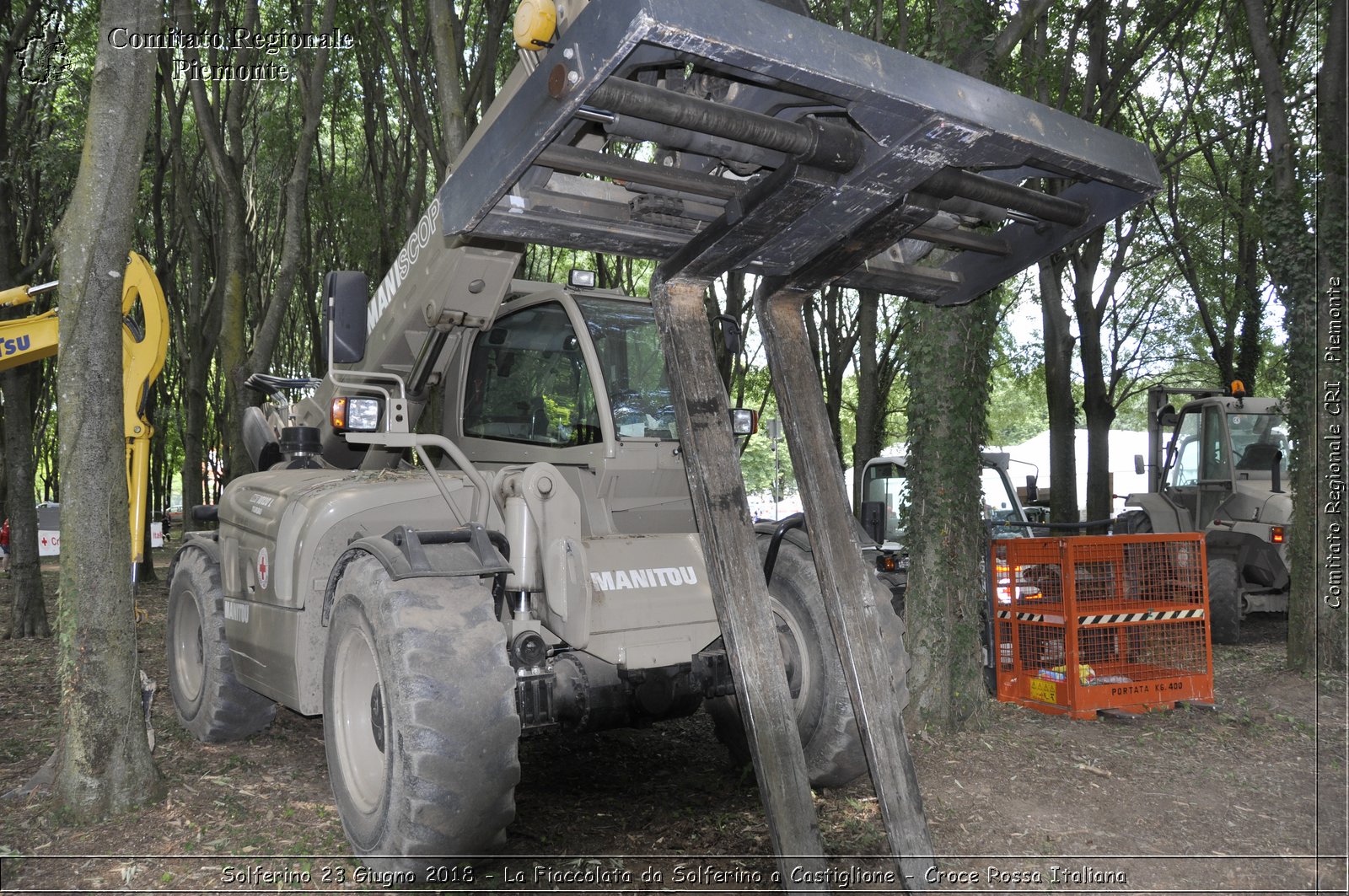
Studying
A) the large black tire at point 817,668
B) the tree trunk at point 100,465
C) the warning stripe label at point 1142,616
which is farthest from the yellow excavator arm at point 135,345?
the warning stripe label at point 1142,616

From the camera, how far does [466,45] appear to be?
16484mm

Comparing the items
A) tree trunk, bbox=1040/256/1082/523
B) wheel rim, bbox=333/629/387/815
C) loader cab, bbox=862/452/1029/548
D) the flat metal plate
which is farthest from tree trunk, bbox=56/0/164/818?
tree trunk, bbox=1040/256/1082/523

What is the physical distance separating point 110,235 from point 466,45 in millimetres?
12669

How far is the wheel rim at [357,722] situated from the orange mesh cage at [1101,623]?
15.9 feet

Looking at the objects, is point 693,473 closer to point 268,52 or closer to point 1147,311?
point 268,52

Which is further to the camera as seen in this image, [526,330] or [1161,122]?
[1161,122]

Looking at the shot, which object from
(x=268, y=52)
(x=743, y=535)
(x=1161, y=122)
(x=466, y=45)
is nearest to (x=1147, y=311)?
(x=1161, y=122)

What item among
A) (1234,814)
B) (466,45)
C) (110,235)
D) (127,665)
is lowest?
(1234,814)

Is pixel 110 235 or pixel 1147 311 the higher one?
pixel 1147 311

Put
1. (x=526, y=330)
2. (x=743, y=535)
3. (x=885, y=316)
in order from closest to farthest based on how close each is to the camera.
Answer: (x=743, y=535) < (x=526, y=330) < (x=885, y=316)

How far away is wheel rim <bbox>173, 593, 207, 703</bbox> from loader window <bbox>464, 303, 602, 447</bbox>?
2579 millimetres

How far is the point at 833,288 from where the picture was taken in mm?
14320

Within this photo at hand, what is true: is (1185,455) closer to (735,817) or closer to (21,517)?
(735,817)

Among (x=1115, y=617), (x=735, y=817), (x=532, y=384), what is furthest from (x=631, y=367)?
(x=1115, y=617)
